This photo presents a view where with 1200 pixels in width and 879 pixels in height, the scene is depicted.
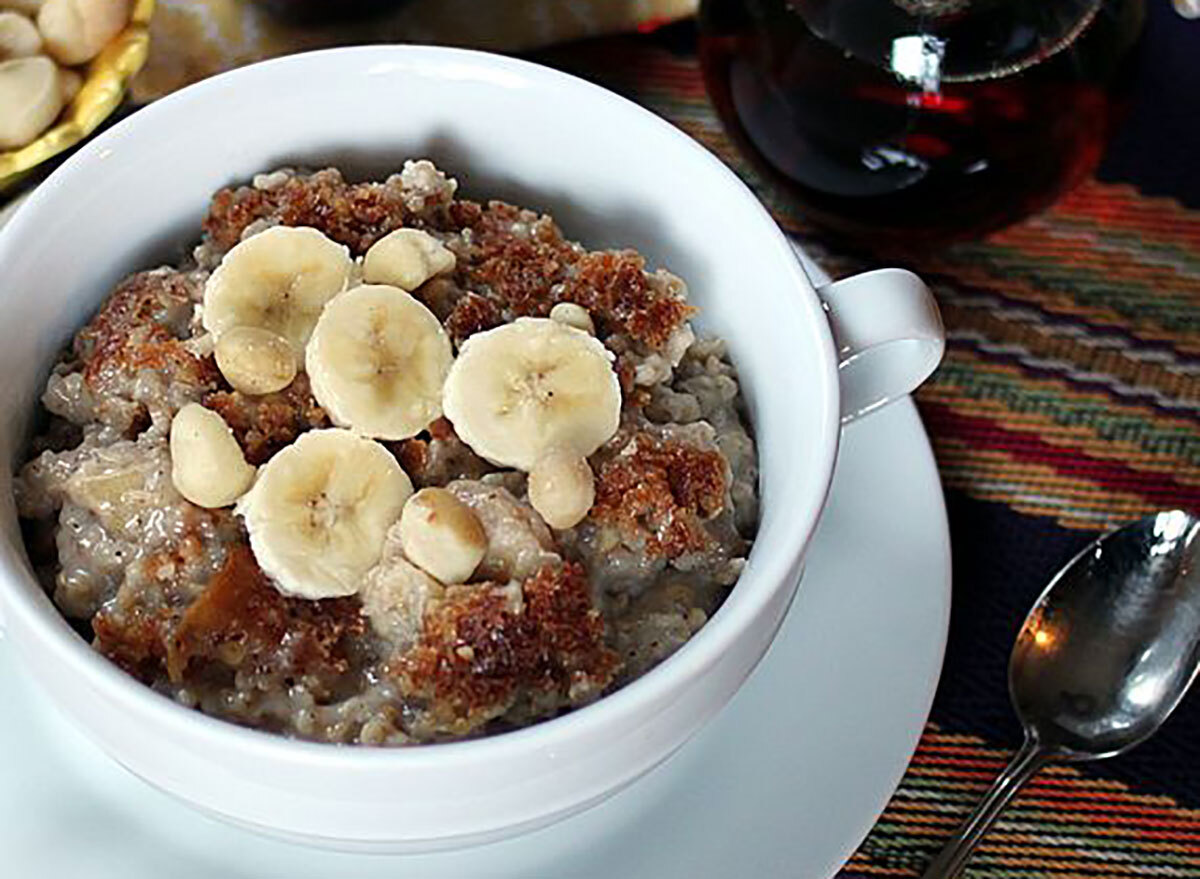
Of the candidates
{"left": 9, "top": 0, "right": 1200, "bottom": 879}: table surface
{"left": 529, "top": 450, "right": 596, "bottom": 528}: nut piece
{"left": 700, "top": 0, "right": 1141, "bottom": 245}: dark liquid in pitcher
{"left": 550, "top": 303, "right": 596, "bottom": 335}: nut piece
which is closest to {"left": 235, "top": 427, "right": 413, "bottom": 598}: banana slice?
{"left": 529, "top": 450, "right": 596, "bottom": 528}: nut piece

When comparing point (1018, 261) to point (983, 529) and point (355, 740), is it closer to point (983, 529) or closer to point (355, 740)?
point (983, 529)

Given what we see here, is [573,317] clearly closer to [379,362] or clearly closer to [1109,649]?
[379,362]

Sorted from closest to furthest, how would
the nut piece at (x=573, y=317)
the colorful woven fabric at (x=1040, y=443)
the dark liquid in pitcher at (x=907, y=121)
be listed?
the nut piece at (x=573, y=317)
the colorful woven fabric at (x=1040, y=443)
the dark liquid in pitcher at (x=907, y=121)

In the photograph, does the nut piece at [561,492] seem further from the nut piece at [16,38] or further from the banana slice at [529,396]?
the nut piece at [16,38]

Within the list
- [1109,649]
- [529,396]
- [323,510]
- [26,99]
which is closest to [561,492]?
[529,396]

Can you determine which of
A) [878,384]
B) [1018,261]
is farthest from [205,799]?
[1018,261]

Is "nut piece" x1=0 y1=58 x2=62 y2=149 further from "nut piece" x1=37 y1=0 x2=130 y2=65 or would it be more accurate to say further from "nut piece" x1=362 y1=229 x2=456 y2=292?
"nut piece" x1=362 y1=229 x2=456 y2=292

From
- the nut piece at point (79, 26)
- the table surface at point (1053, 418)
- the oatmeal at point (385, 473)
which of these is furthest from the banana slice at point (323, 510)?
the nut piece at point (79, 26)
